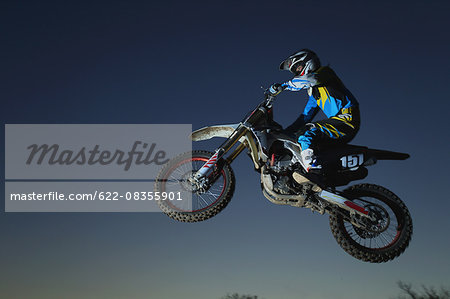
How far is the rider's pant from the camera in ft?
29.4

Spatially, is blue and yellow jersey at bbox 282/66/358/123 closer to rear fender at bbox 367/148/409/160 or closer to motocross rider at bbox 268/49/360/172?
motocross rider at bbox 268/49/360/172

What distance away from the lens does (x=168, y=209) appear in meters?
9.08

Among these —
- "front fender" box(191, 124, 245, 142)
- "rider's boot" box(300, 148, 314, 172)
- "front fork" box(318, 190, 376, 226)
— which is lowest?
"front fork" box(318, 190, 376, 226)

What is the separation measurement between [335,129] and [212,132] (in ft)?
7.71

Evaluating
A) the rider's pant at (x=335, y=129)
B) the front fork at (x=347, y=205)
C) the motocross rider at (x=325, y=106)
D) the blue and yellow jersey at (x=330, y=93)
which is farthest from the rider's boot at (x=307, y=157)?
the blue and yellow jersey at (x=330, y=93)

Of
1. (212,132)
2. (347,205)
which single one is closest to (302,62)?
(212,132)

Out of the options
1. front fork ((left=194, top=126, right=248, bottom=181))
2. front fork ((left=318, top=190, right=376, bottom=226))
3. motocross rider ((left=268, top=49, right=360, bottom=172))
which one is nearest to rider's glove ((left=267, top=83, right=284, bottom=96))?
motocross rider ((left=268, top=49, right=360, bottom=172))

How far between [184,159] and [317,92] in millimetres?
2871

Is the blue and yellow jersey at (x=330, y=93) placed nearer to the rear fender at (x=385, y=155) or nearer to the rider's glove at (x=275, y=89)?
the rider's glove at (x=275, y=89)

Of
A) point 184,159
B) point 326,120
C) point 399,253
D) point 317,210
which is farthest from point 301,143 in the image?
point 399,253

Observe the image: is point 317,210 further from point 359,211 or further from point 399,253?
point 399,253

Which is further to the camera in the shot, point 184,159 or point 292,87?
point 184,159

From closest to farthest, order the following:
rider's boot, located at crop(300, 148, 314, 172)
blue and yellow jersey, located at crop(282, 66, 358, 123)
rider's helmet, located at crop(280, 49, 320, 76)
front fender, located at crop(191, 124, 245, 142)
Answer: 1. rider's boot, located at crop(300, 148, 314, 172)
2. blue and yellow jersey, located at crop(282, 66, 358, 123)
3. rider's helmet, located at crop(280, 49, 320, 76)
4. front fender, located at crop(191, 124, 245, 142)

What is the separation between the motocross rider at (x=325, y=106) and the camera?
886cm
